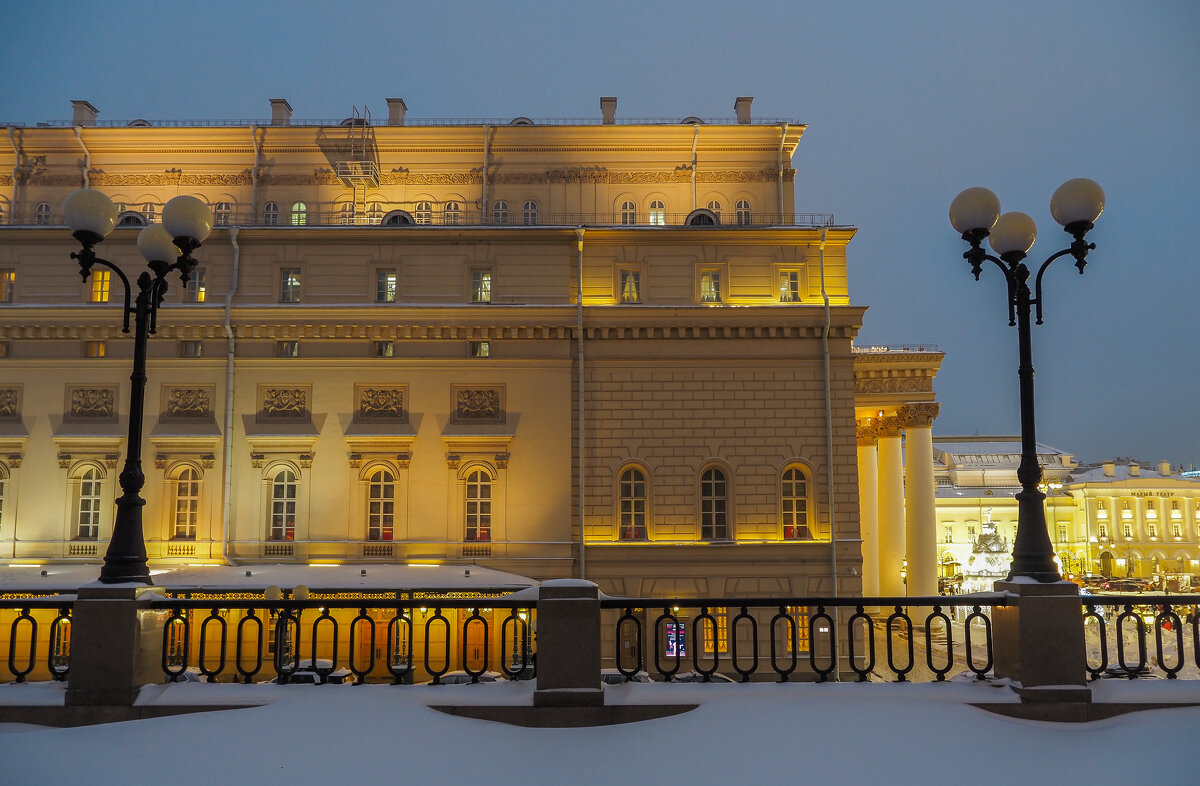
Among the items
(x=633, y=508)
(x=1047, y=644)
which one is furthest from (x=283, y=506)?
(x=1047, y=644)

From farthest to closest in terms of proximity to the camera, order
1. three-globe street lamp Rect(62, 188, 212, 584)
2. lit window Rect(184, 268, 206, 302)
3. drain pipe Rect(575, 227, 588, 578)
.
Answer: lit window Rect(184, 268, 206, 302)
drain pipe Rect(575, 227, 588, 578)
three-globe street lamp Rect(62, 188, 212, 584)

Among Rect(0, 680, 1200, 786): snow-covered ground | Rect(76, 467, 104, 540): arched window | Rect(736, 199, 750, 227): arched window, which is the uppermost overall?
Rect(736, 199, 750, 227): arched window

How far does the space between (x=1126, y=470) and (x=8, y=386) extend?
102m

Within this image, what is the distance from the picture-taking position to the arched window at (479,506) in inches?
1069

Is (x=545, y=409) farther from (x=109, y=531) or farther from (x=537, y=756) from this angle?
(x=537, y=756)

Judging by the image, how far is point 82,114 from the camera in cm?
3406

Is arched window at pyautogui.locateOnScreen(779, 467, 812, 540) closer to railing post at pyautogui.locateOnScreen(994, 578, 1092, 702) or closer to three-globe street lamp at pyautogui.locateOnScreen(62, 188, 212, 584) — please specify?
railing post at pyautogui.locateOnScreen(994, 578, 1092, 702)

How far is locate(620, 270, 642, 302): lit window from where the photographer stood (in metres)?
28.7

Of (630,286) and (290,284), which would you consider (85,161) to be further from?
(630,286)

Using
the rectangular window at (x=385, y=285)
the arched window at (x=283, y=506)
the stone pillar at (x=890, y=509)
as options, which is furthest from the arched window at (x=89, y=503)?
the stone pillar at (x=890, y=509)

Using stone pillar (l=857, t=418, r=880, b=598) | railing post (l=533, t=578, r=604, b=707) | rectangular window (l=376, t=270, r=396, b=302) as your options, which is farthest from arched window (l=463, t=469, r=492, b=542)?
railing post (l=533, t=578, r=604, b=707)

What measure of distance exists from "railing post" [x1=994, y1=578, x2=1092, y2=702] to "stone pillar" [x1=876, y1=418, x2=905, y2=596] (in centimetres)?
2785

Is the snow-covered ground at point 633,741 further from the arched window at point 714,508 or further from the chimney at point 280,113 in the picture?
the chimney at point 280,113

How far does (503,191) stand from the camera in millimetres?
33156
